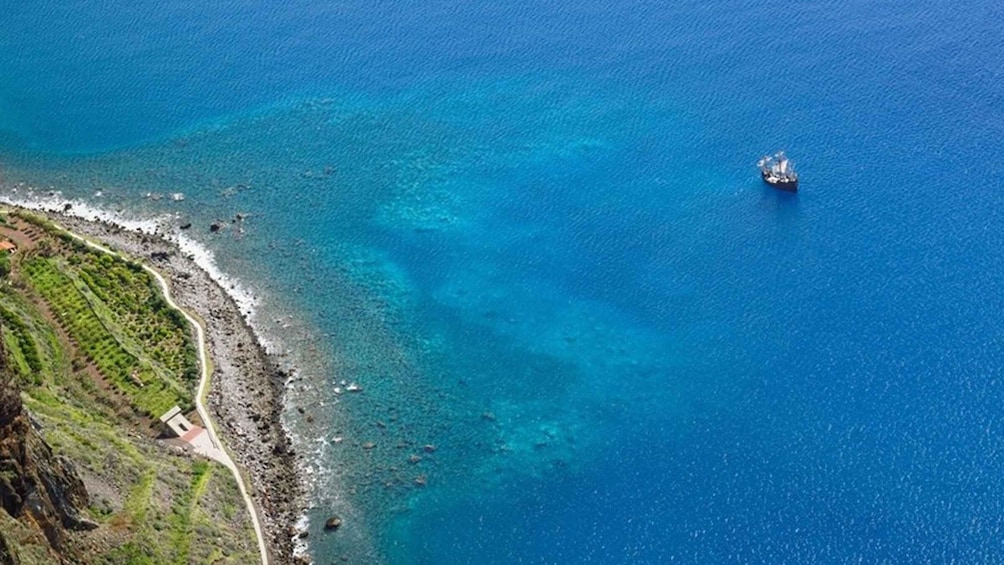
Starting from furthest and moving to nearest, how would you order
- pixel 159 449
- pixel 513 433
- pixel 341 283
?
pixel 341 283, pixel 513 433, pixel 159 449

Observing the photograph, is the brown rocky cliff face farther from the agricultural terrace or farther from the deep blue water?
the deep blue water

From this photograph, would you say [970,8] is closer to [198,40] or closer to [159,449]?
[198,40]

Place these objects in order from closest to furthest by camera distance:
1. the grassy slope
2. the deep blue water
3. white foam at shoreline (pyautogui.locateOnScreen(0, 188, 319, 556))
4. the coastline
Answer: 1. the grassy slope
2. the coastline
3. the deep blue water
4. white foam at shoreline (pyautogui.locateOnScreen(0, 188, 319, 556))

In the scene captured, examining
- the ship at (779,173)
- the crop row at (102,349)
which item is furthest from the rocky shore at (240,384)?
the ship at (779,173)

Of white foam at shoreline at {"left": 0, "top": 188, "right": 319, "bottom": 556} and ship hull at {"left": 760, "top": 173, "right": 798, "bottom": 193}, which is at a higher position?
white foam at shoreline at {"left": 0, "top": 188, "right": 319, "bottom": 556}

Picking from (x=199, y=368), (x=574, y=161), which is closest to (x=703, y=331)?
(x=574, y=161)

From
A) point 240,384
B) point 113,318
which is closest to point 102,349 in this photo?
point 113,318

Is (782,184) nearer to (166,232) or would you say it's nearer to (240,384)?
(240,384)

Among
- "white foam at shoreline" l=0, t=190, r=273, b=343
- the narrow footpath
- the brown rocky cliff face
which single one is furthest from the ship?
the brown rocky cliff face
